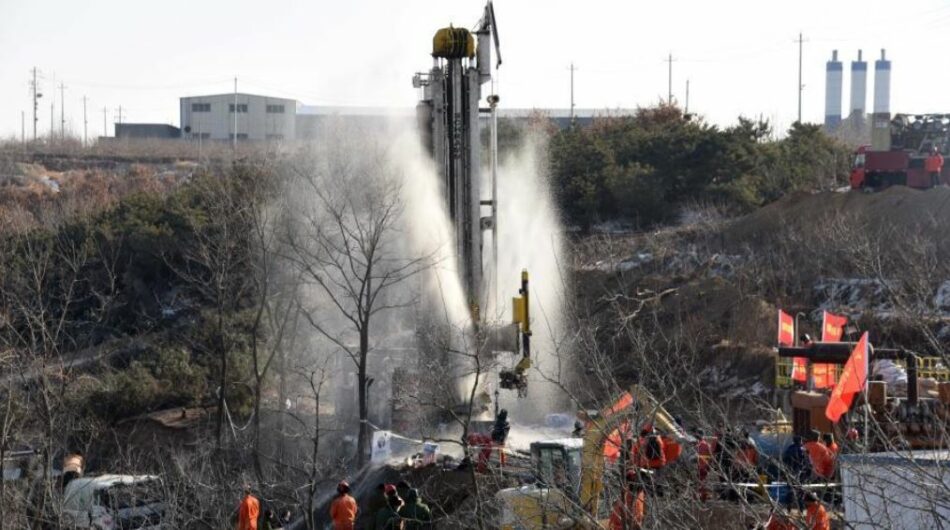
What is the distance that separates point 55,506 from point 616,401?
8285mm

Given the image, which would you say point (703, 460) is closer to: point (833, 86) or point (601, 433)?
point (601, 433)

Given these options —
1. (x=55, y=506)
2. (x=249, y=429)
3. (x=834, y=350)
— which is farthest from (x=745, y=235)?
(x=55, y=506)

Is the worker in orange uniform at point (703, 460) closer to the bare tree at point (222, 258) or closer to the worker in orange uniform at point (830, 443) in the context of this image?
the worker in orange uniform at point (830, 443)

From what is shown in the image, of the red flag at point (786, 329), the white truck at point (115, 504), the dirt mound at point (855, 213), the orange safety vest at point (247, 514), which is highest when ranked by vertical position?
the dirt mound at point (855, 213)

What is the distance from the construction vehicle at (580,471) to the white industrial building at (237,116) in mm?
69657

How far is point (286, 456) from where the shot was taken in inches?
1057

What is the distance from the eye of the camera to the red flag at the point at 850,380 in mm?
14367

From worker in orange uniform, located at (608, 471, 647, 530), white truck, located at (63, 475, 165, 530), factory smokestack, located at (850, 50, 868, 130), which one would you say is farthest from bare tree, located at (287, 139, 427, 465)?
factory smokestack, located at (850, 50, 868, 130)

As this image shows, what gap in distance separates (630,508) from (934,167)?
33.9 m

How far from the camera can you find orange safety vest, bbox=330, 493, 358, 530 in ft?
57.6

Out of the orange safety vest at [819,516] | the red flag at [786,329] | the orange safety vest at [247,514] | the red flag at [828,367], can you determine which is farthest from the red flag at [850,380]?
the orange safety vest at [247,514]

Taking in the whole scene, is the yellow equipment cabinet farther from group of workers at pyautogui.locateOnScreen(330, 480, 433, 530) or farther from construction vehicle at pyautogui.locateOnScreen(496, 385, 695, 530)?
group of workers at pyautogui.locateOnScreen(330, 480, 433, 530)

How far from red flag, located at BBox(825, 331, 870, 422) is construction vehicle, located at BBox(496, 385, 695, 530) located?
1895 millimetres

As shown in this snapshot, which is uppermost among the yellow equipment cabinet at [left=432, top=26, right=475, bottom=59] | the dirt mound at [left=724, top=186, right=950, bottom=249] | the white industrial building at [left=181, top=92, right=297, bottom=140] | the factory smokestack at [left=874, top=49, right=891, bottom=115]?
the factory smokestack at [left=874, top=49, right=891, bottom=115]
